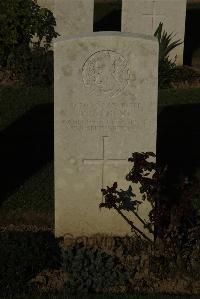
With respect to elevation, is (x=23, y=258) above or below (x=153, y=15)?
below

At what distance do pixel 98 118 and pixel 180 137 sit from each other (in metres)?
3.58

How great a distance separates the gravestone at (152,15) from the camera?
48.3 feet

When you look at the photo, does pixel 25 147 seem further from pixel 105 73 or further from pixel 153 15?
pixel 153 15

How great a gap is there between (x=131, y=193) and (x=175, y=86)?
661 cm

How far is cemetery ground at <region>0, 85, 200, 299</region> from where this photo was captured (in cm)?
672

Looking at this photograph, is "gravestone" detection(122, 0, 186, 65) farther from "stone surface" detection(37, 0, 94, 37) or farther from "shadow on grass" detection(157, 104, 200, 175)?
"shadow on grass" detection(157, 104, 200, 175)

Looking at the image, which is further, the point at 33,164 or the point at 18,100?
the point at 18,100

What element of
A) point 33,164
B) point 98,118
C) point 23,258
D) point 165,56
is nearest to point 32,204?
point 33,164

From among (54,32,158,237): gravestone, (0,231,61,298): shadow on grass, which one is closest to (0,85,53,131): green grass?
(54,32,158,237): gravestone

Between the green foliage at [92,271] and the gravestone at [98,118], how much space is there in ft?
1.93

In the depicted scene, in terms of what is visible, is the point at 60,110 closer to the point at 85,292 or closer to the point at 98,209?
the point at 98,209

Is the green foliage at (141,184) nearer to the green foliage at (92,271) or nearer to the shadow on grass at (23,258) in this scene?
the green foliage at (92,271)

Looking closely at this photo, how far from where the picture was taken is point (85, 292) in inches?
256

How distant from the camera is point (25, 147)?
10.3m
